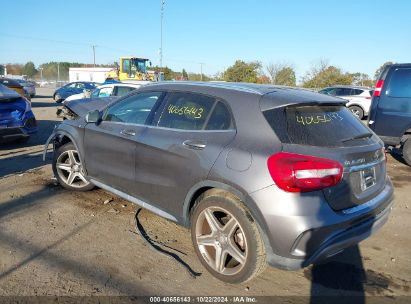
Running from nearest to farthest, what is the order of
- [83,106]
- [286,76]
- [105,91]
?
[83,106] < [105,91] < [286,76]

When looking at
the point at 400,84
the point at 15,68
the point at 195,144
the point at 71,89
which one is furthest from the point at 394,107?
the point at 15,68

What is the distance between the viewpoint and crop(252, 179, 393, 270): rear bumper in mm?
2746

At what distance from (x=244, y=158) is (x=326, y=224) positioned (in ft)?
2.59

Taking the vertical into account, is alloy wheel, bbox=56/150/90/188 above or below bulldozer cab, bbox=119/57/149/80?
below

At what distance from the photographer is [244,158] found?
3.02 meters

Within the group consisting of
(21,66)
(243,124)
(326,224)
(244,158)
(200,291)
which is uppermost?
(21,66)

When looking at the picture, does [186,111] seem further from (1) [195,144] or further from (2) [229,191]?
(2) [229,191]

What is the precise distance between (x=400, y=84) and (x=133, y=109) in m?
5.53

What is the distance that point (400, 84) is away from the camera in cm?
733

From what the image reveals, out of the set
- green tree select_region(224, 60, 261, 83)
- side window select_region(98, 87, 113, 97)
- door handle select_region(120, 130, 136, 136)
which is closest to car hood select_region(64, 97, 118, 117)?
door handle select_region(120, 130, 136, 136)

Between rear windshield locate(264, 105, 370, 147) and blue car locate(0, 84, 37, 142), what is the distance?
636cm

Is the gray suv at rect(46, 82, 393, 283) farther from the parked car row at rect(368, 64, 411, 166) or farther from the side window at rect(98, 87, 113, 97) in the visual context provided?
the side window at rect(98, 87, 113, 97)

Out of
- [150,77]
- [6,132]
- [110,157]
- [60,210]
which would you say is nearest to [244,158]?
[110,157]

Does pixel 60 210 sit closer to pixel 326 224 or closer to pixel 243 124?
pixel 243 124
